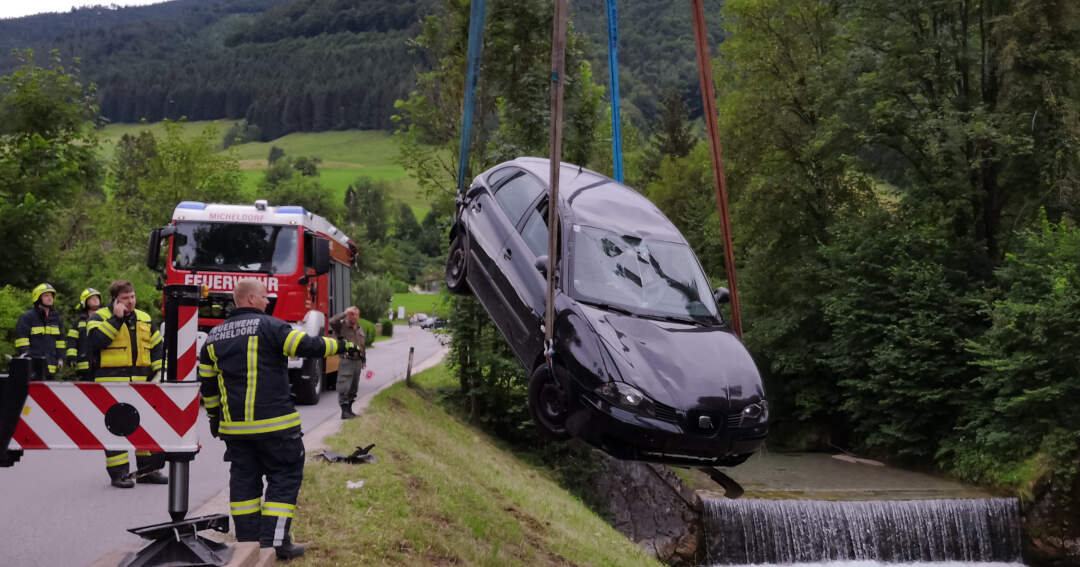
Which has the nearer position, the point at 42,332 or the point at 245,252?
the point at 42,332

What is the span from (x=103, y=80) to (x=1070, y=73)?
585ft

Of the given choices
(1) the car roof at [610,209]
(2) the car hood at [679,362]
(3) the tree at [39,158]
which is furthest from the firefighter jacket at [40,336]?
(3) the tree at [39,158]

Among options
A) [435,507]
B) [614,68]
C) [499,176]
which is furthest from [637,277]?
[435,507]

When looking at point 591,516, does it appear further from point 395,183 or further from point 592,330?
point 395,183

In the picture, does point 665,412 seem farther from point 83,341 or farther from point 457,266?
point 83,341

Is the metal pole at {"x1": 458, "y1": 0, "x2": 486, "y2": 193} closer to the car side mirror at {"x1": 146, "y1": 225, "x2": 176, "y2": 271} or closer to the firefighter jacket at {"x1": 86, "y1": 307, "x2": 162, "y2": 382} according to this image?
the firefighter jacket at {"x1": 86, "y1": 307, "x2": 162, "y2": 382}

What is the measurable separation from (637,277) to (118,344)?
5602 mm

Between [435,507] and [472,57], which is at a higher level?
[472,57]

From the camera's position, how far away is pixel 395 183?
14550 cm

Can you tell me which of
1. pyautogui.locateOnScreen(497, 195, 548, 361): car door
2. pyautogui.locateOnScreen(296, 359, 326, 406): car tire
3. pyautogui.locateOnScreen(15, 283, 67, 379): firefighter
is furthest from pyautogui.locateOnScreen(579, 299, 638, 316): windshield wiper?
pyautogui.locateOnScreen(296, 359, 326, 406): car tire

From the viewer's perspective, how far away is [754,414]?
A: 7016 mm

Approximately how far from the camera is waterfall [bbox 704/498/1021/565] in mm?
21469

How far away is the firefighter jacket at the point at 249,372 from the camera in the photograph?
6684 mm

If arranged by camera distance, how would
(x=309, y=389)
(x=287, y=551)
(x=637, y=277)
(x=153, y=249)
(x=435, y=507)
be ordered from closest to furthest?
(x=287, y=551) < (x=637, y=277) < (x=435, y=507) < (x=153, y=249) < (x=309, y=389)
